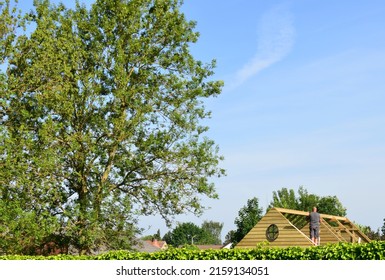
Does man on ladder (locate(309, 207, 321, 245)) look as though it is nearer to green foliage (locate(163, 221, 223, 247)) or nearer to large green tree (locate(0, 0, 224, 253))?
large green tree (locate(0, 0, 224, 253))

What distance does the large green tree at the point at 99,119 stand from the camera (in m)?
28.4

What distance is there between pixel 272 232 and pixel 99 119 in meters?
11.6

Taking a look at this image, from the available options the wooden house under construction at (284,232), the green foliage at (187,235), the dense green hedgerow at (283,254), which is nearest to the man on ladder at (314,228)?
the wooden house under construction at (284,232)

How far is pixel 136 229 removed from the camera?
31.4m

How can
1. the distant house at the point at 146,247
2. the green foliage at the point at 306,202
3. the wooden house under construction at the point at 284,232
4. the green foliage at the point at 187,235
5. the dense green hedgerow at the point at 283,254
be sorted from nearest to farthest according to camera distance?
the dense green hedgerow at the point at 283,254, the wooden house under construction at the point at 284,232, the distant house at the point at 146,247, the green foliage at the point at 306,202, the green foliage at the point at 187,235

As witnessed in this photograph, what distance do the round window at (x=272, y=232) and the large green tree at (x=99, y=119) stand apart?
3728 mm

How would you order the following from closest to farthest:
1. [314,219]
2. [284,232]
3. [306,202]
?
[314,219]
[284,232]
[306,202]

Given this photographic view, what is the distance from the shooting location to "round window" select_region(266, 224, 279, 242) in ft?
99.3

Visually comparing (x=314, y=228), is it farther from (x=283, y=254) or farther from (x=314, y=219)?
(x=283, y=254)

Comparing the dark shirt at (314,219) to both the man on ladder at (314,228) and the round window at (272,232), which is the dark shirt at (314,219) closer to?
the man on ladder at (314,228)

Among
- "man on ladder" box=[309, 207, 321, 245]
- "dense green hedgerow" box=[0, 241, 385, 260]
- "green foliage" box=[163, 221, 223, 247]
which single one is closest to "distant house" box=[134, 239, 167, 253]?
"man on ladder" box=[309, 207, 321, 245]

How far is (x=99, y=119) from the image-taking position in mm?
29906

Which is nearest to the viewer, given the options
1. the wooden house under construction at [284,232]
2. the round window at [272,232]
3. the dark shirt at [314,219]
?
the dark shirt at [314,219]

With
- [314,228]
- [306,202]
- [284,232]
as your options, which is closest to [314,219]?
[314,228]
